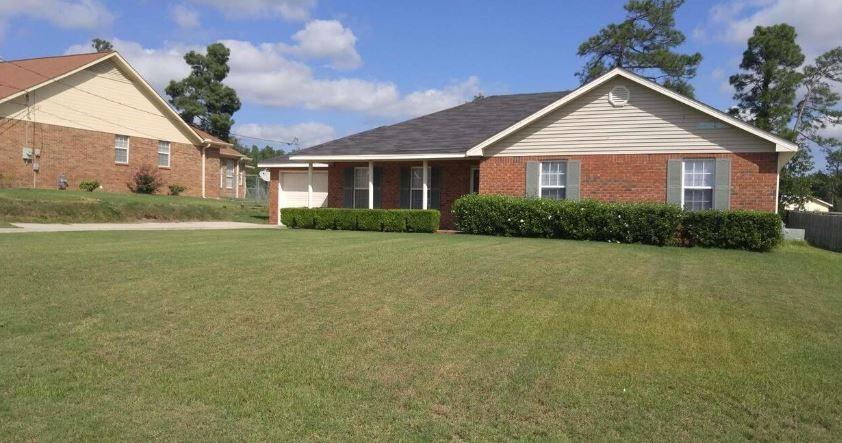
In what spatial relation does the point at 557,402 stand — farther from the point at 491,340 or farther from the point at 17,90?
the point at 17,90

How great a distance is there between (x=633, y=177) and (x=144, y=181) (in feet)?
78.4

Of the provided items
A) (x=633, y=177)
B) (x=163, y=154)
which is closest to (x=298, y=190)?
(x=163, y=154)

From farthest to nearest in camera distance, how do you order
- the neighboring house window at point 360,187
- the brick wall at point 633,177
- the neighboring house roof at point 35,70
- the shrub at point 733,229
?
the neighboring house roof at point 35,70 → the neighboring house window at point 360,187 → the brick wall at point 633,177 → the shrub at point 733,229

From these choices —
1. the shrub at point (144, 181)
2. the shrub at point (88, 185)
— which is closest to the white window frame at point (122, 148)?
the shrub at point (144, 181)

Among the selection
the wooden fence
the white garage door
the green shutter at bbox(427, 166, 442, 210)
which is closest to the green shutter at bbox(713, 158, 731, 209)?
the wooden fence

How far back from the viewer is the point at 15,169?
2678 cm

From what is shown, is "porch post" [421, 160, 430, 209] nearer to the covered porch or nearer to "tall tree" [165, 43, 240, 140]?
the covered porch

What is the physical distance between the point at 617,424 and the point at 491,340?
1.82 m

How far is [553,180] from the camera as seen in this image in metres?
18.8

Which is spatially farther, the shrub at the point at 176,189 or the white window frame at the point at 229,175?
the white window frame at the point at 229,175

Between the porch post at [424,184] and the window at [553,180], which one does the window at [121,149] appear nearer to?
the porch post at [424,184]

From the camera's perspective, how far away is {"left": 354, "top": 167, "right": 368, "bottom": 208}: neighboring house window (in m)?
22.9

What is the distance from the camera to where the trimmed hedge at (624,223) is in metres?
14.6

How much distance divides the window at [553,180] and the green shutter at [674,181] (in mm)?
2826
